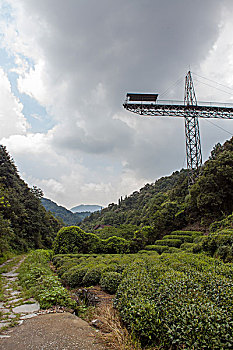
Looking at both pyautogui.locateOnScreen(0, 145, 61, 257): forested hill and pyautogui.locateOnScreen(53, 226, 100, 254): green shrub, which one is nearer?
pyautogui.locateOnScreen(53, 226, 100, 254): green shrub

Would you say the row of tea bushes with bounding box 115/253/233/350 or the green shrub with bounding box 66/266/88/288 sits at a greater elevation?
the row of tea bushes with bounding box 115/253/233/350

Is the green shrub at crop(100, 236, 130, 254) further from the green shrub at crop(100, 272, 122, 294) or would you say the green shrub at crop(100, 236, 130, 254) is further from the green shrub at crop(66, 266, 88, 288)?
the green shrub at crop(100, 272, 122, 294)

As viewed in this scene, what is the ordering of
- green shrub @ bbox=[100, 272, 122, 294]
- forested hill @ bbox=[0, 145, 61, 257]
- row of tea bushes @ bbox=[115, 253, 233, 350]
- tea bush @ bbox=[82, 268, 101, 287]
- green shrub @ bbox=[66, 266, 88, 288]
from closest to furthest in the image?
1. row of tea bushes @ bbox=[115, 253, 233, 350]
2. green shrub @ bbox=[100, 272, 122, 294]
3. tea bush @ bbox=[82, 268, 101, 287]
4. green shrub @ bbox=[66, 266, 88, 288]
5. forested hill @ bbox=[0, 145, 61, 257]

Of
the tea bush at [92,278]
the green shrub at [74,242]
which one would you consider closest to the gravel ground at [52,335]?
the tea bush at [92,278]

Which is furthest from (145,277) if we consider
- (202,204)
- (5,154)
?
(5,154)

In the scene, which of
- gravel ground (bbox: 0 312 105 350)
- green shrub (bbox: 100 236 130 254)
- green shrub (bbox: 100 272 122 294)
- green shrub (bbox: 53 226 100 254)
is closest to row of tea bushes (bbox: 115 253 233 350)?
gravel ground (bbox: 0 312 105 350)

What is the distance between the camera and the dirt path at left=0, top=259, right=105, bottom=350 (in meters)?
2.63

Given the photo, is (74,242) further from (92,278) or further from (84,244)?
(92,278)

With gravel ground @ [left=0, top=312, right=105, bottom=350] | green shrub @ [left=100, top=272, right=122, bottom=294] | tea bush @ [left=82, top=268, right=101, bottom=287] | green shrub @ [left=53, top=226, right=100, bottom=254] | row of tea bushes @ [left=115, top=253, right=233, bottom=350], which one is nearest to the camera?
row of tea bushes @ [left=115, top=253, right=233, bottom=350]

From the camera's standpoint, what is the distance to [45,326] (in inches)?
124

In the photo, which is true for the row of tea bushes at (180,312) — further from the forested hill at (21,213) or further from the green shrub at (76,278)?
the forested hill at (21,213)

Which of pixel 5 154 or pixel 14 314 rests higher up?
pixel 5 154

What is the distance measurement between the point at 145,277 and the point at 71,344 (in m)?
1.88

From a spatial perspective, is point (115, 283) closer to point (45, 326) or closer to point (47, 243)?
point (45, 326)
